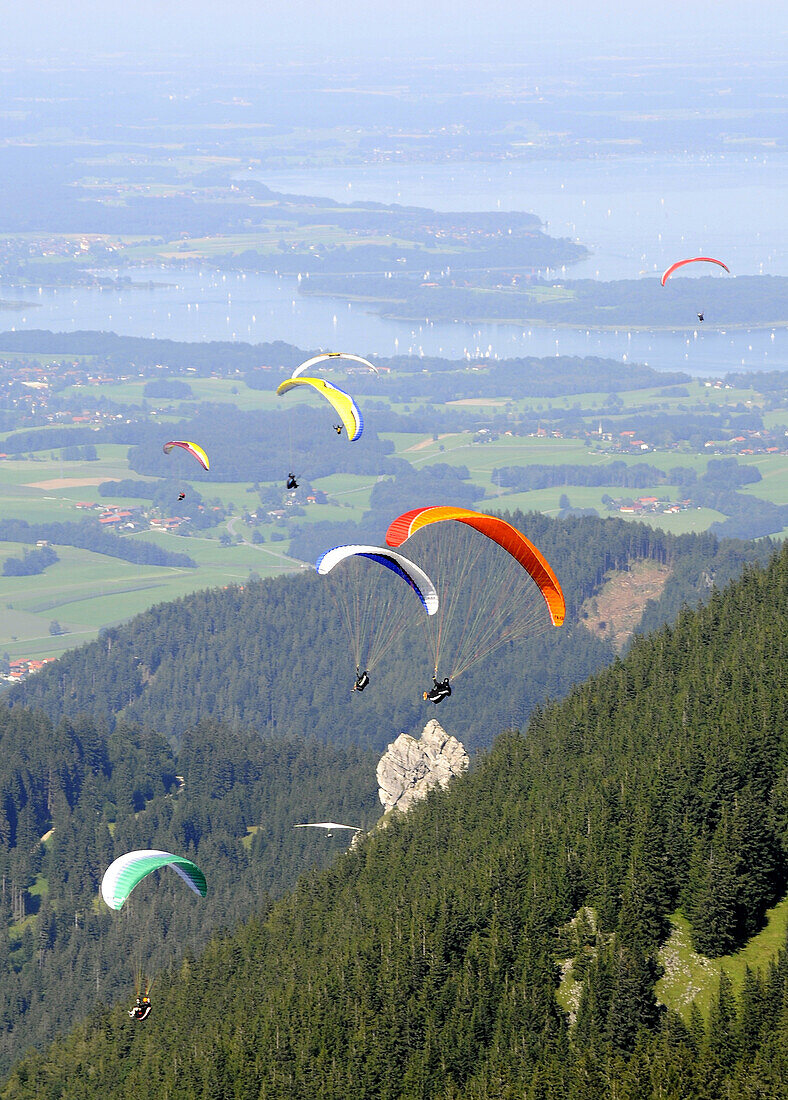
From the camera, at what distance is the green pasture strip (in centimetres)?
7919

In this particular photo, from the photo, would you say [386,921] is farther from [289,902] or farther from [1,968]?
[1,968]

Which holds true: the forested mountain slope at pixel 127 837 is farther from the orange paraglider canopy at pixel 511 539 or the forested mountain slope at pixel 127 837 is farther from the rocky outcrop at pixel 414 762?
the orange paraglider canopy at pixel 511 539

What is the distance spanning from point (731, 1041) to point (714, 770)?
63.2 feet

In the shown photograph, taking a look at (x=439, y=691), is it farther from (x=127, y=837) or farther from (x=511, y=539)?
(x=127, y=837)

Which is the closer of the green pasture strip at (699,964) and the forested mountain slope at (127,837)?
the green pasture strip at (699,964)

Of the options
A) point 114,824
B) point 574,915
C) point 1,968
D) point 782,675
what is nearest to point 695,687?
point 782,675

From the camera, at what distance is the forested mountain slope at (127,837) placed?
470 ft

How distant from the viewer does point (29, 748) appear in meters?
188

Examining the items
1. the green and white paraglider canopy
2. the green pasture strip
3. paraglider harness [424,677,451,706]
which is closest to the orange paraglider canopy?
paraglider harness [424,677,451,706]

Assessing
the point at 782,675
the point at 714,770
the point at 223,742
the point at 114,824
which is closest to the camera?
the point at 714,770

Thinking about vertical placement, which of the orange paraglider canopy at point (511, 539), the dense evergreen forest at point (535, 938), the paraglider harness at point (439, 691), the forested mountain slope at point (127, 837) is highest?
the orange paraglider canopy at point (511, 539)

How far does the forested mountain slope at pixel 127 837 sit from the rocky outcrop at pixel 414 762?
9.05 meters

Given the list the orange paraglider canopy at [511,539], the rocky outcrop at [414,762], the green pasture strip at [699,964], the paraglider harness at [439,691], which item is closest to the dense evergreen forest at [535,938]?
the green pasture strip at [699,964]

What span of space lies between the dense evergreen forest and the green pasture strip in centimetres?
72
